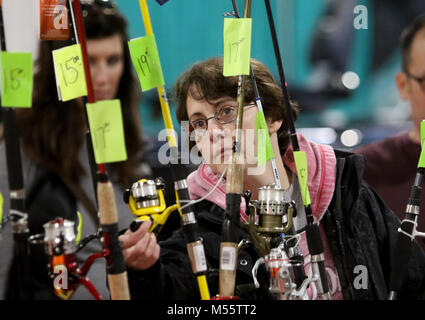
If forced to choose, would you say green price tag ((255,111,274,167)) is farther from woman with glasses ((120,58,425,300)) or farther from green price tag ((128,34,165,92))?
green price tag ((128,34,165,92))

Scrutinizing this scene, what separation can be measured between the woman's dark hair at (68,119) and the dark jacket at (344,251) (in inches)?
11.9

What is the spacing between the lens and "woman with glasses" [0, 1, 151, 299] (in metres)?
1.66

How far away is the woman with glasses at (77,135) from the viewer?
166 cm

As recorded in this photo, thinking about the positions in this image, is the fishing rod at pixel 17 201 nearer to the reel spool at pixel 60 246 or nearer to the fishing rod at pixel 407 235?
the reel spool at pixel 60 246

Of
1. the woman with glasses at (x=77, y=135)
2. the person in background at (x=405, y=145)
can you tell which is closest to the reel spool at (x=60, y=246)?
the woman with glasses at (x=77, y=135)

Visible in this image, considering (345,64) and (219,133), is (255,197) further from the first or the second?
(345,64)

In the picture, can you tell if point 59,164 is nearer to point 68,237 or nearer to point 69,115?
point 69,115

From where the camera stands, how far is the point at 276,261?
1.31 meters

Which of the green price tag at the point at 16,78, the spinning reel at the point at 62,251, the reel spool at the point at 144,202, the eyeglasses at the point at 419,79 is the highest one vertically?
the green price tag at the point at 16,78

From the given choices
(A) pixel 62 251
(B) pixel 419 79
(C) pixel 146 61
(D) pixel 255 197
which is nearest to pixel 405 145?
(B) pixel 419 79

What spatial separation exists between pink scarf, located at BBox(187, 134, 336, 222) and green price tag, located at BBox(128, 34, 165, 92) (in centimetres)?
35

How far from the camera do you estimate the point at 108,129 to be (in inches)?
47.8

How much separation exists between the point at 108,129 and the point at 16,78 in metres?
0.21

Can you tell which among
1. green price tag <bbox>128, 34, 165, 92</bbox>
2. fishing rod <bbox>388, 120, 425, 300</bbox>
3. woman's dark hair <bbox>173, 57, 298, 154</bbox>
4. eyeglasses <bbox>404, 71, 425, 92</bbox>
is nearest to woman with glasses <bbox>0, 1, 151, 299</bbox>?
woman's dark hair <bbox>173, 57, 298, 154</bbox>
